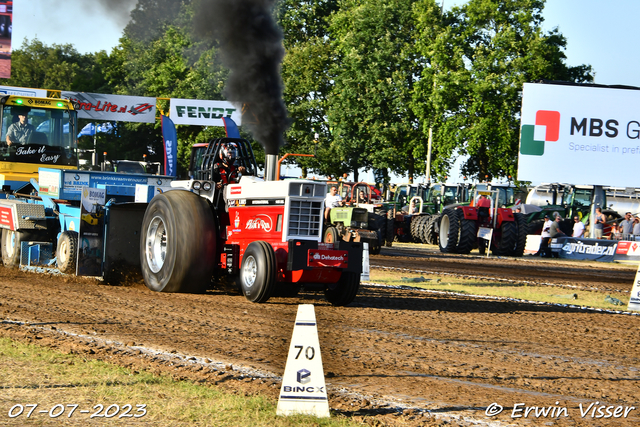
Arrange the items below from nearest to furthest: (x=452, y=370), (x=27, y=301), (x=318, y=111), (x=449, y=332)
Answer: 1. (x=452, y=370)
2. (x=449, y=332)
3. (x=27, y=301)
4. (x=318, y=111)

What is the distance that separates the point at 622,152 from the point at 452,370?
25.0 m

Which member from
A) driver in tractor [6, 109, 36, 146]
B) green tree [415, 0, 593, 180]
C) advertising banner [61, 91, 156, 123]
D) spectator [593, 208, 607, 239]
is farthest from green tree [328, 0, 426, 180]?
driver in tractor [6, 109, 36, 146]

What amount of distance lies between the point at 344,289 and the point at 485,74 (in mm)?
33148

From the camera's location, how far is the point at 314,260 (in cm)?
971

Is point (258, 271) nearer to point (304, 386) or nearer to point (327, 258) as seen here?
point (327, 258)

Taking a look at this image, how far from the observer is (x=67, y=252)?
476 inches

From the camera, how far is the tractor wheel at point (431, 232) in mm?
29312

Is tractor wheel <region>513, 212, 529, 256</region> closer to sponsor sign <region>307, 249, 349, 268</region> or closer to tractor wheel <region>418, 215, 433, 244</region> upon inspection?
tractor wheel <region>418, 215, 433, 244</region>

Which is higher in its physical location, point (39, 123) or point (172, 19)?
point (172, 19)

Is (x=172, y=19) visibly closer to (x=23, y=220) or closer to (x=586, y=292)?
(x=23, y=220)

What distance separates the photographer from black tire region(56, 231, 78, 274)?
12023mm

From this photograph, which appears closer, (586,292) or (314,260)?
(314,260)

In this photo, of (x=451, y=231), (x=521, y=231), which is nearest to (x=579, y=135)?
(x=521, y=231)

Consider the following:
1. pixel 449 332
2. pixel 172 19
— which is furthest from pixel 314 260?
pixel 172 19
